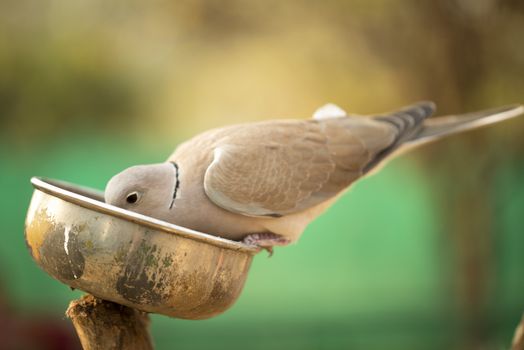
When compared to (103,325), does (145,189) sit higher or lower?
higher

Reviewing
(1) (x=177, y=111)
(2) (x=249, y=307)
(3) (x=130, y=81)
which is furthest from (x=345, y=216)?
(3) (x=130, y=81)

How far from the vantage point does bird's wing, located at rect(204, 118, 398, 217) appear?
186 centimetres

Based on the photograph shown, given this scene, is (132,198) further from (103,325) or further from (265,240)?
(265,240)

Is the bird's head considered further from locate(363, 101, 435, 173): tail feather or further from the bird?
locate(363, 101, 435, 173): tail feather

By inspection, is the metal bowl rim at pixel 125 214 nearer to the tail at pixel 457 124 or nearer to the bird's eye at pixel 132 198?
the bird's eye at pixel 132 198

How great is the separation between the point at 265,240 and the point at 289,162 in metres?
0.26

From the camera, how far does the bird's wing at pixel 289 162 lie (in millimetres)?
1859

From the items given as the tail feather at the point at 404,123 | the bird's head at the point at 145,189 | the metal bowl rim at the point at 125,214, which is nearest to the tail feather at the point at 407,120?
the tail feather at the point at 404,123

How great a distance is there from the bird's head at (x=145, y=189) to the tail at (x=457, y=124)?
0.88 meters

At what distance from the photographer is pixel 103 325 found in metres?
1.57

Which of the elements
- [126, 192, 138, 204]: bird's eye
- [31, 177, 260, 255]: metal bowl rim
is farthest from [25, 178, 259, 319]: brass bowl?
[126, 192, 138, 204]: bird's eye

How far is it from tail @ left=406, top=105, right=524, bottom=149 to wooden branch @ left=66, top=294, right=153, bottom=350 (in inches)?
44.2

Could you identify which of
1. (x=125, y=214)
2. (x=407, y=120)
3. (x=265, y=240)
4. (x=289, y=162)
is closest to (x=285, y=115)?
(x=407, y=120)

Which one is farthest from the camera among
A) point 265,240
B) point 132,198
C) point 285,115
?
point 285,115
